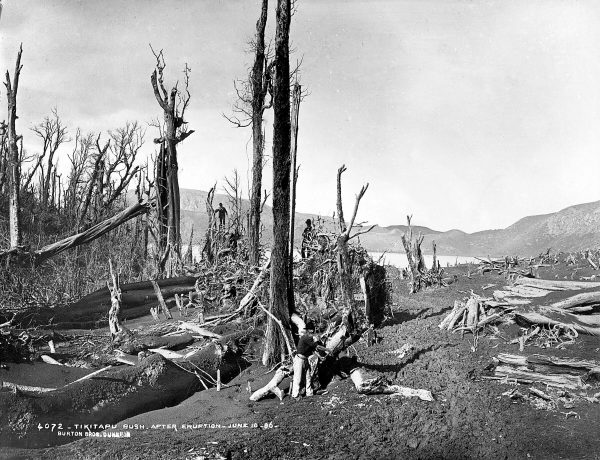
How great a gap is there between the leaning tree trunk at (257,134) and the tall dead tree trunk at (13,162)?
8545 millimetres

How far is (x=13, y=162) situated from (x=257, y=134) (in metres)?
9.74

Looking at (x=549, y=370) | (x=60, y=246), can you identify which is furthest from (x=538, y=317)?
(x=60, y=246)

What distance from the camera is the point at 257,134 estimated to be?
38.5ft

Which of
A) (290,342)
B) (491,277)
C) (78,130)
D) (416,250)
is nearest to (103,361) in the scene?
(290,342)

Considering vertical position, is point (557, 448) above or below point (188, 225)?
below

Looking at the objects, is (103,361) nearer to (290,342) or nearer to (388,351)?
(290,342)

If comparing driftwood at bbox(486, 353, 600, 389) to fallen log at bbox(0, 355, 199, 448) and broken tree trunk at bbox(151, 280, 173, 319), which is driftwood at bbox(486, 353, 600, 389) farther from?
broken tree trunk at bbox(151, 280, 173, 319)

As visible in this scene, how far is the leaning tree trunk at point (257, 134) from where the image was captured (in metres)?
11.7

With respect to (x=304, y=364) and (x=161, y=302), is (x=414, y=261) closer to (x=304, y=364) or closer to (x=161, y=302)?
(x=161, y=302)

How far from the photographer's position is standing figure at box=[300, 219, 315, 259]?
11.6 metres

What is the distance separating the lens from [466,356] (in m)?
6.93

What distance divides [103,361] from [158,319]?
3583 mm

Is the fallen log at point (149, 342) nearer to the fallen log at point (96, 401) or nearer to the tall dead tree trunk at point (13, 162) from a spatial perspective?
the fallen log at point (96, 401)

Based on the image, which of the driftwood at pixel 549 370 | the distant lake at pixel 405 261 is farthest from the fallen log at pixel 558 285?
the driftwood at pixel 549 370
